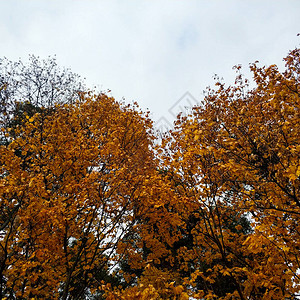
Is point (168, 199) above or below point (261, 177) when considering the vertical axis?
above

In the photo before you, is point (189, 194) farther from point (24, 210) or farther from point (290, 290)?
point (24, 210)

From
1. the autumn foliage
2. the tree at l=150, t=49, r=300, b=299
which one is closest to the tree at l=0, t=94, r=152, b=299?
the autumn foliage

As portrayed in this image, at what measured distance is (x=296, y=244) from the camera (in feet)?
17.8

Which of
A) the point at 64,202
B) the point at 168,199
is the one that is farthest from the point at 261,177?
the point at 64,202

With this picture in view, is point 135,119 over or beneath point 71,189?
over

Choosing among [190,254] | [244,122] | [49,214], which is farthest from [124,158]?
[190,254]

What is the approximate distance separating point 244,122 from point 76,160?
491 centimetres

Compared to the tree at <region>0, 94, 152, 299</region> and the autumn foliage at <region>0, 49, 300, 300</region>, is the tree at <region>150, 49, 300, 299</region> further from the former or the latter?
the tree at <region>0, 94, 152, 299</region>

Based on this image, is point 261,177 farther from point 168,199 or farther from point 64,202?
point 64,202

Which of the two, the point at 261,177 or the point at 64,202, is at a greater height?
the point at 64,202

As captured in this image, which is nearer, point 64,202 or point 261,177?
point 261,177

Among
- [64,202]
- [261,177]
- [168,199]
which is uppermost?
[64,202]

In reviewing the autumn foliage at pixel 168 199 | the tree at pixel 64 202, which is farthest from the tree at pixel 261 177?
the tree at pixel 64 202

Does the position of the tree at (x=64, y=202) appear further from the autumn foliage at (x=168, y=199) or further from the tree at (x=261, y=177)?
the tree at (x=261, y=177)
